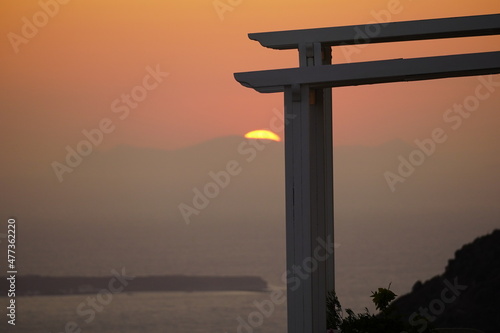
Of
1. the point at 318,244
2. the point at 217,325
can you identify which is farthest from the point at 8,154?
the point at 318,244

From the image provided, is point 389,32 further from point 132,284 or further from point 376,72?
point 132,284

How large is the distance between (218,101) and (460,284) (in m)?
3.38

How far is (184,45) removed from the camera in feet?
27.2

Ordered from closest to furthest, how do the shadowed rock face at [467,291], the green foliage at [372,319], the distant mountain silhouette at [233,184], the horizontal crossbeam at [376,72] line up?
the horizontal crossbeam at [376,72]
the green foliage at [372,319]
the shadowed rock face at [467,291]
the distant mountain silhouette at [233,184]

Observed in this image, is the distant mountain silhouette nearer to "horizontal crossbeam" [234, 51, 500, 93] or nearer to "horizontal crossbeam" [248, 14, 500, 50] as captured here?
"horizontal crossbeam" [248, 14, 500, 50]

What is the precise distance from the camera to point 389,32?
353 centimetres

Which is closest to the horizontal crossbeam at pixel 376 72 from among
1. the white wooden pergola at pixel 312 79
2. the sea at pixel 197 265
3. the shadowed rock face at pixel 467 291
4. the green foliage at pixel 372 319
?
the white wooden pergola at pixel 312 79

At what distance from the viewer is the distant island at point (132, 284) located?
8.70m

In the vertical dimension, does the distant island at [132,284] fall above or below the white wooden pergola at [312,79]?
below

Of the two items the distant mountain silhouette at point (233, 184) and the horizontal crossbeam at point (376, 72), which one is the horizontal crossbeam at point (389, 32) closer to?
the horizontal crossbeam at point (376, 72)

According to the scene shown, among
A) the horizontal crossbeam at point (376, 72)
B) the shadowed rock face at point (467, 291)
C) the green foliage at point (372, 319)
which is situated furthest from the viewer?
the shadowed rock face at point (467, 291)

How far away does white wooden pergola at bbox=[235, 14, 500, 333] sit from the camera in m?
3.19

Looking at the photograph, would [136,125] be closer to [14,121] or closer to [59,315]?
[14,121]

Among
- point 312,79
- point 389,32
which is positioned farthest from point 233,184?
point 312,79
